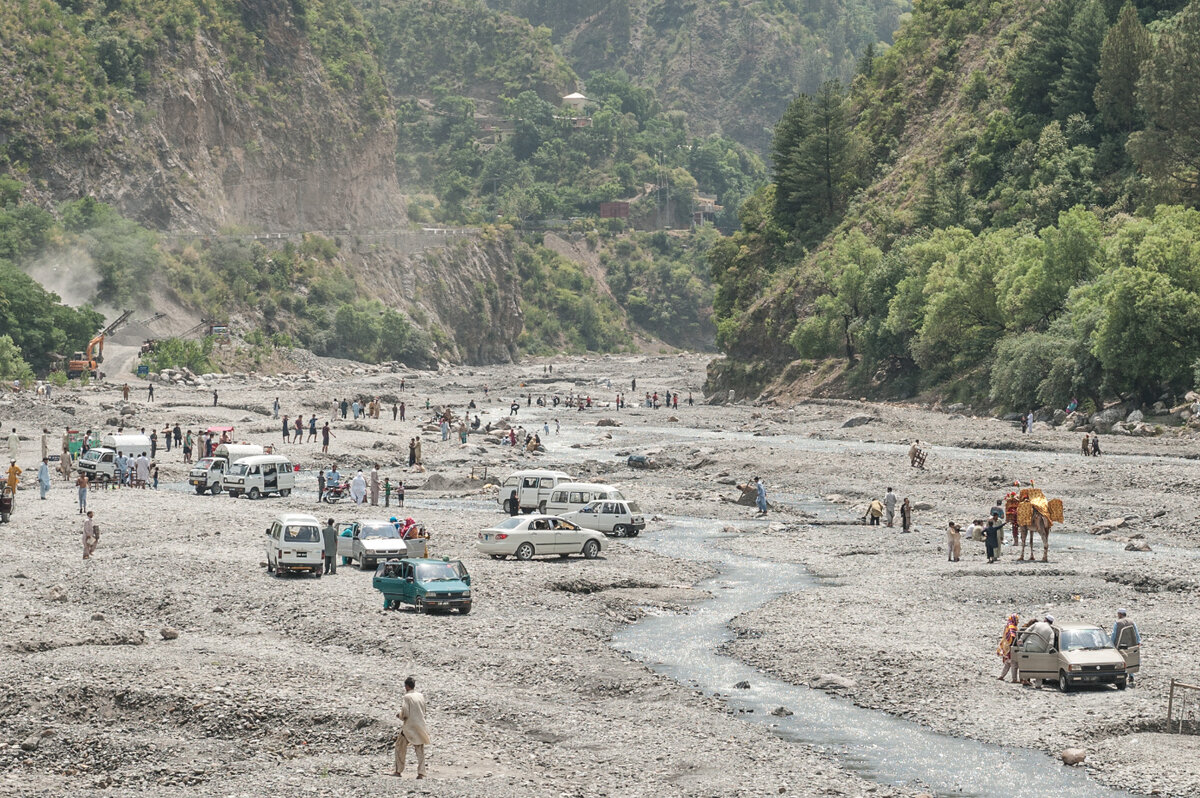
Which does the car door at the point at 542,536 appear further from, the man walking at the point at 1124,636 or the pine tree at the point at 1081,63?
the pine tree at the point at 1081,63

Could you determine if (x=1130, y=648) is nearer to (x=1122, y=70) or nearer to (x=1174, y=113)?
(x=1174, y=113)

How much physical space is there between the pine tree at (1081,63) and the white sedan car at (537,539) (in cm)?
6692

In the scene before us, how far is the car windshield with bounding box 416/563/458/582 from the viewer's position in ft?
111

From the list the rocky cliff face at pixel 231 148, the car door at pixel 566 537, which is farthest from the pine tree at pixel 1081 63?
the rocky cliff face at pixel 231 148

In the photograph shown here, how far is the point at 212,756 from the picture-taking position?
22641 mm

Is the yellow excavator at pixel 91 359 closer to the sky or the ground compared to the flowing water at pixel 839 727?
closer to the sky

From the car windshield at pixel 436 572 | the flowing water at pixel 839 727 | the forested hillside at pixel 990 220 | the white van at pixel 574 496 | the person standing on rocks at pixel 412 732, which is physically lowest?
the flowing water at pixel 839 727

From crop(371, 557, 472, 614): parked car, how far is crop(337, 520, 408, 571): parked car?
5.06 metres

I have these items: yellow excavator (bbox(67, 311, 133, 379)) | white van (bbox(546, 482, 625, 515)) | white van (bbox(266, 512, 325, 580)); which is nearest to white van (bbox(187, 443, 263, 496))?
white van (bbox(546, 482, 625, 515))

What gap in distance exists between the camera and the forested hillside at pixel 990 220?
2886 inches

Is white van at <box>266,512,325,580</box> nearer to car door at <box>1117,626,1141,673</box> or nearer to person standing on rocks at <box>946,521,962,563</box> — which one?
person standing on rocks at <box>946,521,962,563</box>

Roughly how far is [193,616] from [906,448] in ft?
153

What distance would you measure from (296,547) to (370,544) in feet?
8.75

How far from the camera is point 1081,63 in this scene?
97438 mm
